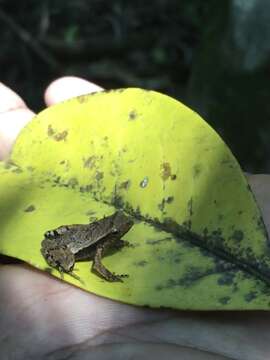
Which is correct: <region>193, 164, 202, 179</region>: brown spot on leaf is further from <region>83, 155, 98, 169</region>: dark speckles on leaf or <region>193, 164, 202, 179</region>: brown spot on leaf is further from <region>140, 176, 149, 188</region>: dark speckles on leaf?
<region>83, 155, 98, 169</region>: dark speckles on leaf

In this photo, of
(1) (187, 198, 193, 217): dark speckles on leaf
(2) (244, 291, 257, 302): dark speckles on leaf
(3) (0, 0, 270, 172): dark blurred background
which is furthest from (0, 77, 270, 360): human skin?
(3) (0, 0, 270, 172): dark blurred background

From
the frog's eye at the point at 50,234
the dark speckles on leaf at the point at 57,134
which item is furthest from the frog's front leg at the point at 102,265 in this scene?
the dark speckles on leaf at the point at 57,134

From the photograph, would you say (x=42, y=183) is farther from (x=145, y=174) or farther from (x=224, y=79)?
(x=224, y=79)

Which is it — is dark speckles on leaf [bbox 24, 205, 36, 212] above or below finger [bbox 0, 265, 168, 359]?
above

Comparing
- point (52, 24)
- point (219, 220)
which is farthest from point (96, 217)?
point (52, 24)

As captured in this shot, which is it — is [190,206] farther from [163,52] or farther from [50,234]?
[163,52]

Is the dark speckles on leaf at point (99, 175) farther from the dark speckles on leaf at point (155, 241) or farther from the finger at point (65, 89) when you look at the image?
the finger at point (65, 89)

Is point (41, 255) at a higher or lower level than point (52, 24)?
lower
